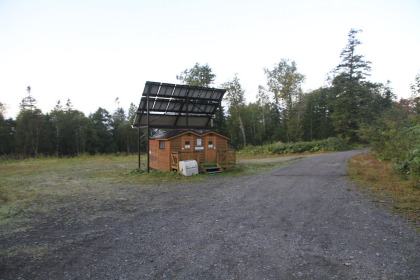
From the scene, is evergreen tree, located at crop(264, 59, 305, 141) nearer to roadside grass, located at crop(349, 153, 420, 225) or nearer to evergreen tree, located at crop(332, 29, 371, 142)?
evergreen tree, located at crop(332, 29, 371, 142)

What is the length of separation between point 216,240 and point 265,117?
143ft

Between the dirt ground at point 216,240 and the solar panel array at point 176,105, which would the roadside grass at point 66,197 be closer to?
the dirt ground at point 216,240

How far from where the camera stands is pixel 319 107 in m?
42.6

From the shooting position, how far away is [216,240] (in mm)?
4492

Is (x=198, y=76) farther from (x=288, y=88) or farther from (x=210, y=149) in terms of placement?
(x=210, y=149)

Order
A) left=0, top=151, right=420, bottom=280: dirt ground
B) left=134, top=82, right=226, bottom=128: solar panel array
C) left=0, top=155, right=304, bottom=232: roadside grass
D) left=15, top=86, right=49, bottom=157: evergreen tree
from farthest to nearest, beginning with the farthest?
left=15, top=86, right=49, bottom=157: evergreen tree, left=134, top=82, right=226, bottom=128: solar panel array, left=0, top=155, right=304, bottom=232: roadside grass, left=0, top=151, right=420, bottom=280: dirt ground

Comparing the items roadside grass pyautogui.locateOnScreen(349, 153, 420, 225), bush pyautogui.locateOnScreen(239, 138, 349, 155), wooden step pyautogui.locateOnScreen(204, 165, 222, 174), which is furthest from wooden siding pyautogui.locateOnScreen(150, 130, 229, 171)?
bush pyautogui.locateOnScreen(239, 138, 349, 155)

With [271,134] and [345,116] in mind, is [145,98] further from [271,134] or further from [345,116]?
[271,134]

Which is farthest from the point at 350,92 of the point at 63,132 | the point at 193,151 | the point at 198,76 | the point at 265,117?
the point at 63,132

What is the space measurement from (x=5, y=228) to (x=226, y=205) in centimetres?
557

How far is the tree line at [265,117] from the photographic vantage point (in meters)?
33.0

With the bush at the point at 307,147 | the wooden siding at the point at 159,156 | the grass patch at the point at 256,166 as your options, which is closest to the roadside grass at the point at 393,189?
the grass patch at the point at 256,166

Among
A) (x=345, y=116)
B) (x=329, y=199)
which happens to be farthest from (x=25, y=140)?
(x=345, y=116)

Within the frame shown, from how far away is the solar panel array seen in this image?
47.8ft
